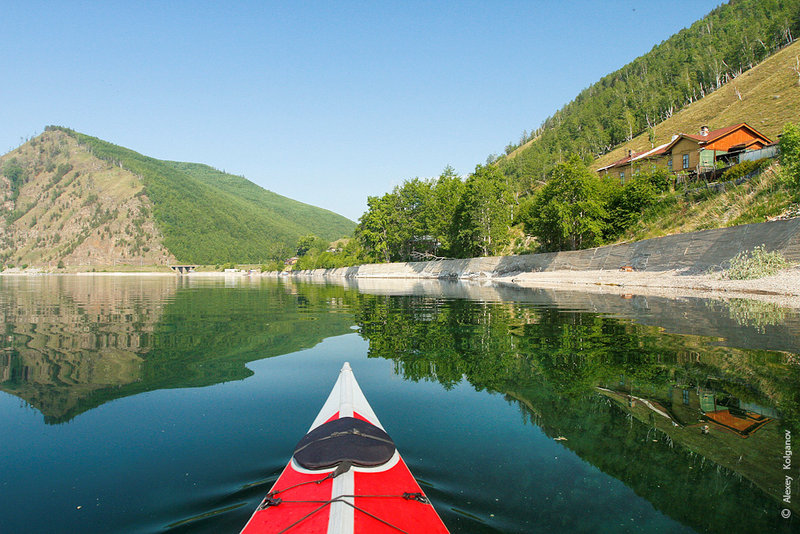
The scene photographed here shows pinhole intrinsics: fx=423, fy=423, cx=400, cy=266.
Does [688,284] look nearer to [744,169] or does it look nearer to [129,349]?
[744,169]

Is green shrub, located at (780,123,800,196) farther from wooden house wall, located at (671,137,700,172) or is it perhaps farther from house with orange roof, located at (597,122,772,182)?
wooden house wall, located at (671,137,700,172)

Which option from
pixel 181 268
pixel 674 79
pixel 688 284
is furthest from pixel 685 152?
pixel 181 268

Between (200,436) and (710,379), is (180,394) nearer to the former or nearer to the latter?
(200,436)

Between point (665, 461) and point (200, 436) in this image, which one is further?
point (200, 436)

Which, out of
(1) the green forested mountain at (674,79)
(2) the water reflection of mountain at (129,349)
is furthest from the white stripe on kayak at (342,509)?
(1) the green forested mountain at (674,79)

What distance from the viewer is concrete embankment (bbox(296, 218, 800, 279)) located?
24.1 m

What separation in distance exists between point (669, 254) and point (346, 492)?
116 ft

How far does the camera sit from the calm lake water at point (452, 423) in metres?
4.06

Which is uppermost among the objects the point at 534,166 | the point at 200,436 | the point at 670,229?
the point at 534,166

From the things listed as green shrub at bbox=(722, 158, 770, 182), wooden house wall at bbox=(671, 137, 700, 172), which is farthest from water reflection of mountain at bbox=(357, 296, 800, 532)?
wooden house wall at bbox=(671, 137, 700, 172)

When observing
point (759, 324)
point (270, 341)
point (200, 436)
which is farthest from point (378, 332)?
point (759, 324)

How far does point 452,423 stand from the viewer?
6.35 m

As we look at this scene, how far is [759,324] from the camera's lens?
1348cm

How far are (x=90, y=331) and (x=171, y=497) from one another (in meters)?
13.6
